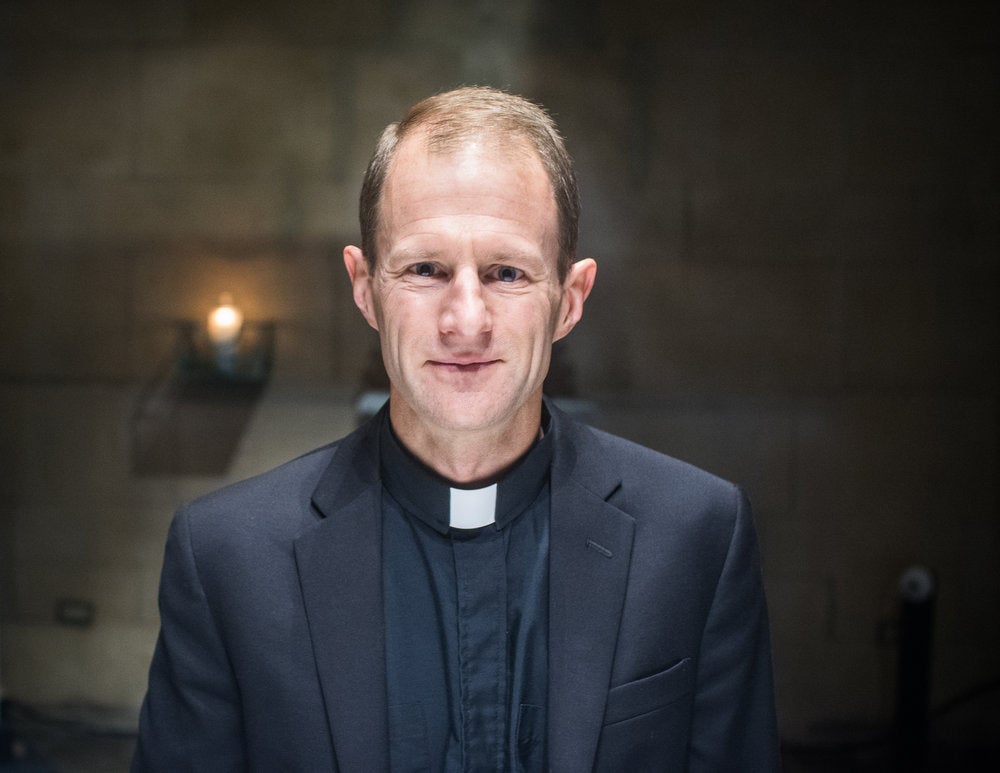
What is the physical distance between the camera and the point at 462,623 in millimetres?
1756

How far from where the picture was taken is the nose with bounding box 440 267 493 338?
159cm

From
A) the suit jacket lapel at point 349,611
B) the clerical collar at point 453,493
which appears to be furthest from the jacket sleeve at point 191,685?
the clerical collar at point 453,493

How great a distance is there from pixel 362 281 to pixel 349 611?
22.0 inches

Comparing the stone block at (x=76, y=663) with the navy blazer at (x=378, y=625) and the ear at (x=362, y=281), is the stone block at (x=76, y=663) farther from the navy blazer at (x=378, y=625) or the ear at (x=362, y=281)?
the ear at (x=362, y=281)

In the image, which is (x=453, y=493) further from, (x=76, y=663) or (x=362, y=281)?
(x=76, y=663)

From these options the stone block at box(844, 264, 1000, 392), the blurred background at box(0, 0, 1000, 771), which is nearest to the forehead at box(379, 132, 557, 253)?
the blurred background at box(0, 0, 1000, 771)

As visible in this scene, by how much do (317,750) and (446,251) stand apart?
2.73 feet

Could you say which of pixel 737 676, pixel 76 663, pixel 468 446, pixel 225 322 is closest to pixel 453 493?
pixel 468 446

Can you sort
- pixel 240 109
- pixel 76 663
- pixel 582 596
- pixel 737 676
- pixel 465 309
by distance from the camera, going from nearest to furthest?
pixel 465 309
pixel 582 596
pixel 737 676
pixel 240 109
pixel 76 663

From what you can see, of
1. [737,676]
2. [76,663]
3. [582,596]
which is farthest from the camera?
[76,663]

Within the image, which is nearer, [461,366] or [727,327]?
[461,366]

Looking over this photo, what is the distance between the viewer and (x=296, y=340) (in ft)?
9.81

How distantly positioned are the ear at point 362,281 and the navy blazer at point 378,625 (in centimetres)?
23

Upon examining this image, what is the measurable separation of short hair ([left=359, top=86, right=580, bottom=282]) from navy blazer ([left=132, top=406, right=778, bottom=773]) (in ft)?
1.25
